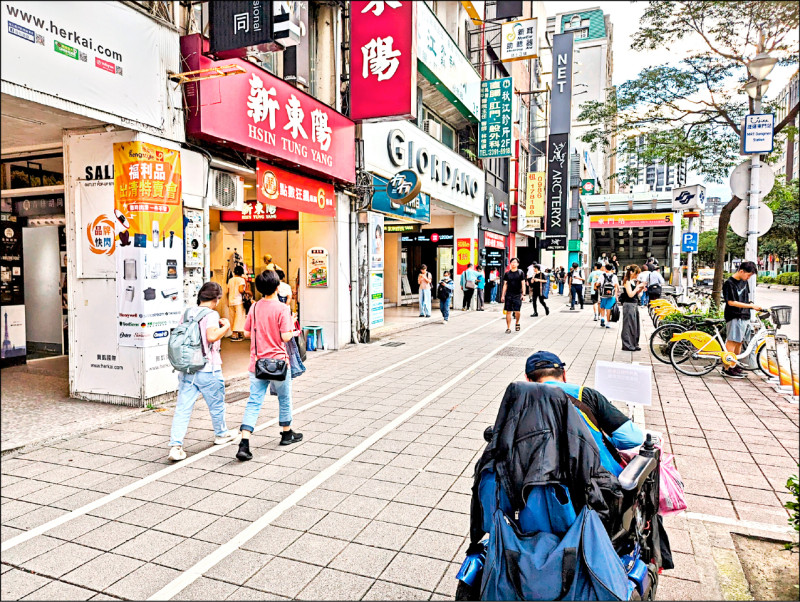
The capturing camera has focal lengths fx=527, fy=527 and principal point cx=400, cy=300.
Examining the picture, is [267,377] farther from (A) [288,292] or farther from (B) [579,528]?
(A) [288,292]

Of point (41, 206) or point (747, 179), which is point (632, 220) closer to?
point (747, 179)

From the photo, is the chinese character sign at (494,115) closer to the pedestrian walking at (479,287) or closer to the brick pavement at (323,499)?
the pedestrian walking at (479,287)

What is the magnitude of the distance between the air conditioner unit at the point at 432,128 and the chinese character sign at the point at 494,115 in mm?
1985

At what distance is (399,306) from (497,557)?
1991cm

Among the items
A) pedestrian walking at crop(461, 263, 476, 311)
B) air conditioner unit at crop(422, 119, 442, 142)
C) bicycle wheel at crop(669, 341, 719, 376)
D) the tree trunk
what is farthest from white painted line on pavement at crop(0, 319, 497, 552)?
pedestrian walking at crop(461, 263, 476, 311)

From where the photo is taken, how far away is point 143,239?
21.1 feet

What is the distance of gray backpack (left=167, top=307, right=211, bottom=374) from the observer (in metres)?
4.85

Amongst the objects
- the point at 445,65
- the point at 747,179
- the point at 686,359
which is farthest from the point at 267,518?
the point at 445,65

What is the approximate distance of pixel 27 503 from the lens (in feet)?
13.4

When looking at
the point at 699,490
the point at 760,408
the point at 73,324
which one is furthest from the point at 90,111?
the point at 760,408

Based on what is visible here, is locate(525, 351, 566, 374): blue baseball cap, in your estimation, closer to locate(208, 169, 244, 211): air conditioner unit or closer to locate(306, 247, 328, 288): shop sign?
locate(208, 169, 244, 211): air conditioner unit

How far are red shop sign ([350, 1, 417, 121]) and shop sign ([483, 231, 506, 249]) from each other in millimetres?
Answer: 13049

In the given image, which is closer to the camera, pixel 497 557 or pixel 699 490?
pixel 497 557

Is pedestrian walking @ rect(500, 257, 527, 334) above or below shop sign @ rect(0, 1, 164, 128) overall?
below
